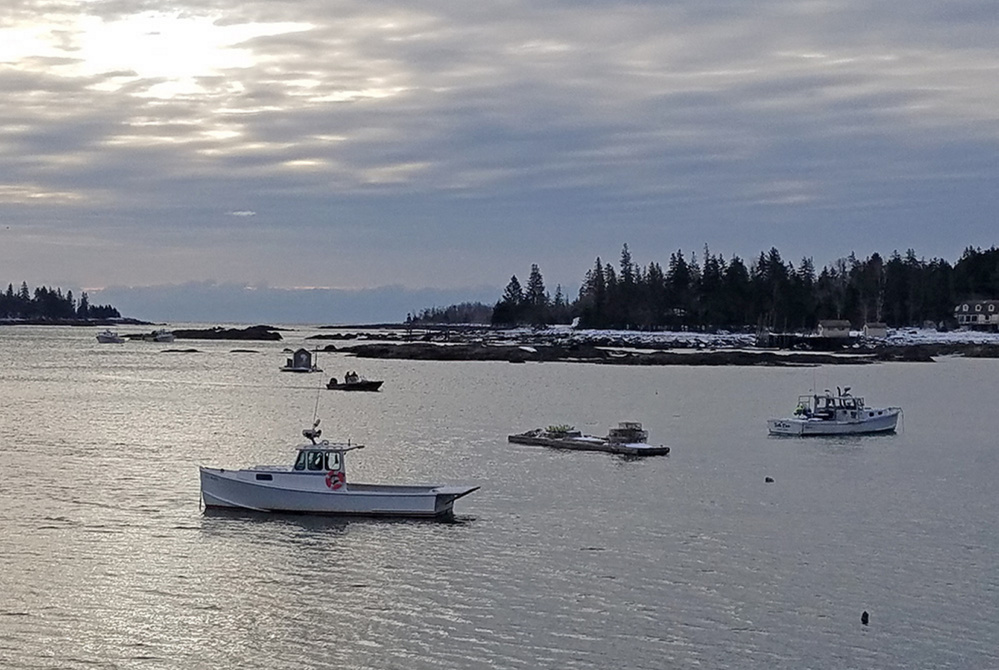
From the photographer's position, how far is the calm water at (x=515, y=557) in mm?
22734

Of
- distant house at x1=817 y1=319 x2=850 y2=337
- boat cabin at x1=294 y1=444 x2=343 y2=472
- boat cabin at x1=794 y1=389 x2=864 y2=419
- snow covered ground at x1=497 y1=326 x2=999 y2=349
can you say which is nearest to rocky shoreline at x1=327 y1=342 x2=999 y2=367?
snow covered ground at x1=497 y1=326 x2=999 y2=349

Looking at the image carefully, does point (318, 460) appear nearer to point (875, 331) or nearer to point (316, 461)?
point (316, 461)

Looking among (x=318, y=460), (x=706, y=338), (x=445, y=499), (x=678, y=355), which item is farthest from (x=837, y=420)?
(x=706, y=338)

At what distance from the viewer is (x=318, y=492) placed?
34469mm

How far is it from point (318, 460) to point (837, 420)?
32.8m

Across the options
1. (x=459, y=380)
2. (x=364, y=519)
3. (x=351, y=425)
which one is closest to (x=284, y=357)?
(x=459, y=380)

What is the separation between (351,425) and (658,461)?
20.4m

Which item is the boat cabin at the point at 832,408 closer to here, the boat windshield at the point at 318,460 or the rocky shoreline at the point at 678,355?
the boat windshield at the point at 318,460

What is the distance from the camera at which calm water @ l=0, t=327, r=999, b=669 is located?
22734 millimetres

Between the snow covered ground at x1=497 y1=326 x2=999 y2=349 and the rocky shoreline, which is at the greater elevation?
the snow covered ground at x1=497 y1=326 x2=999 y2=349

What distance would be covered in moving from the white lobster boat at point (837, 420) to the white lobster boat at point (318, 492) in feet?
91.3

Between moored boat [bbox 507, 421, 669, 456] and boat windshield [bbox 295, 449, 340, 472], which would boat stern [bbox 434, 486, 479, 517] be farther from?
moored boat [bbox 507, 421, 669, 456]

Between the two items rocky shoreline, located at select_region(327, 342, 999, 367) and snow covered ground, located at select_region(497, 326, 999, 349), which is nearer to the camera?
rocky shoreline, located at select_region(327, 342, 999, 367)

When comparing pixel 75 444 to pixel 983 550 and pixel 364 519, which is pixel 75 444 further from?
pixel 983 550
